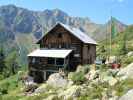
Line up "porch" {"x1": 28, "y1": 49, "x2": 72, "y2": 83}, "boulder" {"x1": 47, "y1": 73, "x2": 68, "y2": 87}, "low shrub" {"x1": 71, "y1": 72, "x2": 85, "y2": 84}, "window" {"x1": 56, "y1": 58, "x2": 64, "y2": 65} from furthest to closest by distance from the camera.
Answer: "window" {"x1": 56, "y1": 58, "x2": 64, "y2": 65} < "porch" {"x1": 28, "y1": 49, "x2": 72, "y2": 83} < "boulder" {"x1": 47, "y1": 73, "x2": 68, "y2": 87} < "low shrub" {"x1": 71, "y1": 72, "x2": 85, "y2": 84}

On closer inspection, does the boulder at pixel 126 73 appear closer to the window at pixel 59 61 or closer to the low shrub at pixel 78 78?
the low shrub at pixel 78 78

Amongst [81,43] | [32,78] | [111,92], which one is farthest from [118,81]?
[32,78]

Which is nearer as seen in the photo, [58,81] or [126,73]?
[126,73]

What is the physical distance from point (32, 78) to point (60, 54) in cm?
796

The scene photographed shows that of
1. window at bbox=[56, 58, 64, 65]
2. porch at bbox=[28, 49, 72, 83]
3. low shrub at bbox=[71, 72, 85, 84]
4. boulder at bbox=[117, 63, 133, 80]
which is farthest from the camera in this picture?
window at bbox=[56, 58, 64, 65]

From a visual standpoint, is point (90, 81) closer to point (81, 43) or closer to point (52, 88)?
point (52, 88)

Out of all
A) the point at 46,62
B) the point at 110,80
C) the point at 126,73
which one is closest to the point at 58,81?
the point at 110,80

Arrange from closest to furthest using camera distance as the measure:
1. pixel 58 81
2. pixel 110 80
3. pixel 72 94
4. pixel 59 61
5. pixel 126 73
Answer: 1. pixel 72 94
2. pixel 110 80
3. pixel 126 73
4. pixel 58 81
5. pixel 59 61

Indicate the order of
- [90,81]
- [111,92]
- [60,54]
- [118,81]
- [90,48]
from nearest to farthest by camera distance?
[111,92] → [118,81] → [90,81] → [60,54] → [90,48]

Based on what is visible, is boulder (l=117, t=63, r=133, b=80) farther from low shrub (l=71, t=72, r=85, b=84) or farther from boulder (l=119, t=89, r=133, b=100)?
boulder (l=119, t=89, r=133, b=100)

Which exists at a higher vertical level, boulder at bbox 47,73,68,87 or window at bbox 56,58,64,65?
window at bbox 56,58,64,65

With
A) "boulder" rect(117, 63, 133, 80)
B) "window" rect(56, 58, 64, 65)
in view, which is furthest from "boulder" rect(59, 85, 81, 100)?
"window" rect(56, 58, 64, 65)

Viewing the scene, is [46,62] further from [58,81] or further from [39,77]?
[58,81]

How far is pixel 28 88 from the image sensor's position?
55125mm
